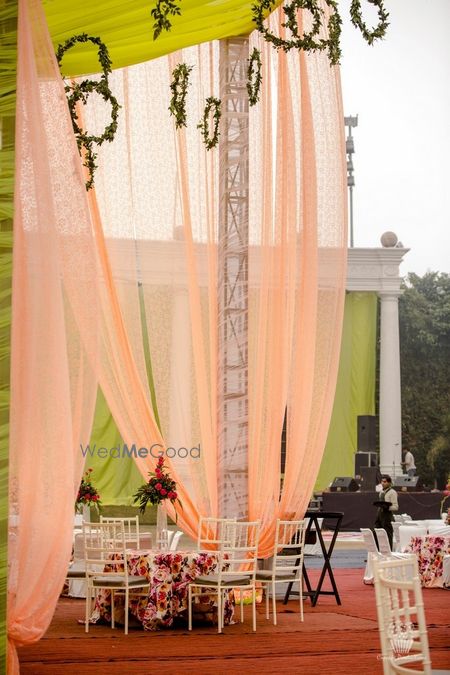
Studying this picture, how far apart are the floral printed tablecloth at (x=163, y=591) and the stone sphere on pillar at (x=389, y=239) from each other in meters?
13.9

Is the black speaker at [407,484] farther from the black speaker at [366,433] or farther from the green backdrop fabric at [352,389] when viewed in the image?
the green backdrop fabric at [352,389]

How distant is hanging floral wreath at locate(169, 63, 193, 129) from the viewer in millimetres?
7809

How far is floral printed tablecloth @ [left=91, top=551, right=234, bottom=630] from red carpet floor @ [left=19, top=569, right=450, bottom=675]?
0.45 feet

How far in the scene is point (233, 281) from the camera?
28.8 ft

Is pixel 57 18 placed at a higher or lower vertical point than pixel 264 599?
higher

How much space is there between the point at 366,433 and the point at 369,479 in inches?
59.1

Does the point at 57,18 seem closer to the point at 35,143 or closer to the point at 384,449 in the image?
the point at 35,143

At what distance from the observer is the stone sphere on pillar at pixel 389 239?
20609 millimetres

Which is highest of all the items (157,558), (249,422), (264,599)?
(249,422)

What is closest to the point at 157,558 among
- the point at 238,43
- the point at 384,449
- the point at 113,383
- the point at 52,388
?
the point at 113,383

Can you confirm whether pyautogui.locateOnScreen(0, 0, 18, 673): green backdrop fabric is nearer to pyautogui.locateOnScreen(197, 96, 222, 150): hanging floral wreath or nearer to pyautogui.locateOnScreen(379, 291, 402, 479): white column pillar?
pyautogui.locateOnScreen(197, 96, 222, 150): hanging floral wreath

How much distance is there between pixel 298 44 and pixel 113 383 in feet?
8.85

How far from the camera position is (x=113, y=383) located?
7.46 meters

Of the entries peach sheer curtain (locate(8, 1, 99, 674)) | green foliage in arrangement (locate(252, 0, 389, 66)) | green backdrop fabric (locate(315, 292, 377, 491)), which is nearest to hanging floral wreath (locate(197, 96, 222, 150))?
green foliage in arrangement (locate(252, 0, 389, 66))
